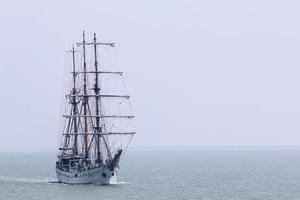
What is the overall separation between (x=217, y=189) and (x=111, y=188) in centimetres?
1394

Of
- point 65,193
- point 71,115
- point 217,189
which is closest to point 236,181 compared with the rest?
point 217,189

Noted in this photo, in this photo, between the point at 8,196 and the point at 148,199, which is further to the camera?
the point at 8,196

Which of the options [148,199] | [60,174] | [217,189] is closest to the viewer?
[148,199]

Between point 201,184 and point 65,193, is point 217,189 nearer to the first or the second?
point 201,184

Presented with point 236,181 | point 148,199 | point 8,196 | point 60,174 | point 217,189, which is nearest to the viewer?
point 148,199

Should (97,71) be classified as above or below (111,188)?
above

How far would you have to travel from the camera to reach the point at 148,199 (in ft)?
287

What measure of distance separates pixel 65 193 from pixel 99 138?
1524 centimetres

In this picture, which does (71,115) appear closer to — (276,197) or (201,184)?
(201,184)

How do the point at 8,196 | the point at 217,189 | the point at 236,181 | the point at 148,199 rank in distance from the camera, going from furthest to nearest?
the point at 236,181
the point at 217,189
the point at 8,196
the point at 148,199

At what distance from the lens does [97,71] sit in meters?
108

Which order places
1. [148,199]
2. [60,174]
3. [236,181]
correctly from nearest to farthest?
[148,199]
[60,174]
[236,181]

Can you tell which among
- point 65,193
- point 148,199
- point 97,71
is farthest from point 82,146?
point 148,199

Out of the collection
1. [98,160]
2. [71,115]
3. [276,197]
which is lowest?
[276,197]
